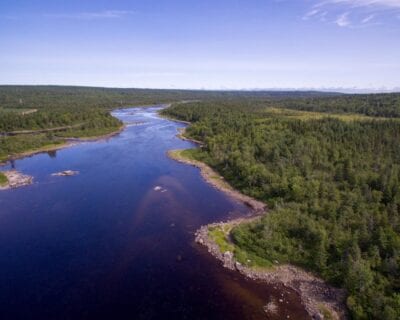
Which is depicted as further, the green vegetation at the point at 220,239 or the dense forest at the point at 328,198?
the green vegetation at the point at 220,239

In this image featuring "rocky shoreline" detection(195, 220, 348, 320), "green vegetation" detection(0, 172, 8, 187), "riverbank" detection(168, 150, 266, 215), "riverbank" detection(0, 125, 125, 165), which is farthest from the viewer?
"riverbank" detection(0, 125, 125, 165)

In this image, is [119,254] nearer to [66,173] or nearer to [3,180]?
[66,173]

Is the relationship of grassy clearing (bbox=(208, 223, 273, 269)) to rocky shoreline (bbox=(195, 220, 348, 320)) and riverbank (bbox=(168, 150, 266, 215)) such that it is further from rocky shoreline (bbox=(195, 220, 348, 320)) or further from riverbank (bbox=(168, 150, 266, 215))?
riverbank (bbox=(168, 150, 266, 215))

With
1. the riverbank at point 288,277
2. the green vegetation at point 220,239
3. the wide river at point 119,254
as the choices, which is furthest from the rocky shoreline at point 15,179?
the green vegetation at point 220,239

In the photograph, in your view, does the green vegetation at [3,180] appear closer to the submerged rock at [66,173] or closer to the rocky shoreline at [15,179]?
the rocky shoreline at [15,179]

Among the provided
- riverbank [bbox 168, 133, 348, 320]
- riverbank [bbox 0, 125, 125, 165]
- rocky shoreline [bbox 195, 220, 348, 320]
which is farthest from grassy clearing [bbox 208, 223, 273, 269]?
riverbank [bbox 0, 125, 125, 165]

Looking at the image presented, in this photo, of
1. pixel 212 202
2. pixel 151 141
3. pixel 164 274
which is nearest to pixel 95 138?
pixel 151 141
